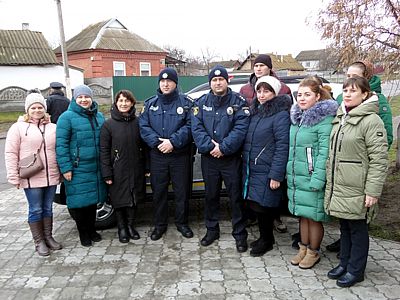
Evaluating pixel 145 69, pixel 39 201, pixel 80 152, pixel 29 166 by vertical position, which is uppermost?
pixel 145 69

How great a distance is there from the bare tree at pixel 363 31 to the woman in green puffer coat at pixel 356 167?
2740 millimetres

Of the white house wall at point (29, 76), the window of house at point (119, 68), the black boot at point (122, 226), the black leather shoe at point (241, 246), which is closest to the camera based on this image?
the black leather shoe at point (241, 246)

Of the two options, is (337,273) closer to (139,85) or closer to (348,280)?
(348,280)

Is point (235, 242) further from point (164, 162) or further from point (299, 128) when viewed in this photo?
point (299, 128)

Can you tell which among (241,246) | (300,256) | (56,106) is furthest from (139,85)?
(300,256)

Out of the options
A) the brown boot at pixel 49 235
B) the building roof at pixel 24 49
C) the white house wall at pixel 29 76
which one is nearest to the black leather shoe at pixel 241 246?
the brown boot at pixel 49 235

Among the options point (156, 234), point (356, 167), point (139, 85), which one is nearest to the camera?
point (356, 167)

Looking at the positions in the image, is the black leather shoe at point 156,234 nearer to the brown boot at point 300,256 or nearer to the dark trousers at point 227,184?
the dark trousers at point 227,184

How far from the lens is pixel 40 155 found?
4207mm

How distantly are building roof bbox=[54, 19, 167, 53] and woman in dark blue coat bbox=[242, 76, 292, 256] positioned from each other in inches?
1119

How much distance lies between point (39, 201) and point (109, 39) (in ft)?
96.2

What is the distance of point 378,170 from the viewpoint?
10.4 feet

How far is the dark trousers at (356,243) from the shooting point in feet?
11.3

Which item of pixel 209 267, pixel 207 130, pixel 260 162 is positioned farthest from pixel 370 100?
pixel 209 267
